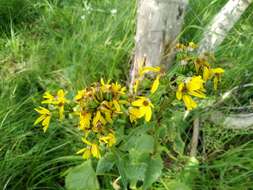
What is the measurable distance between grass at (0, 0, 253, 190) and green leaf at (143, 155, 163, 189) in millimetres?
234

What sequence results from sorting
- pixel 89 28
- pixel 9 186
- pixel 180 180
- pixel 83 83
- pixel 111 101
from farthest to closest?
pixel 89 28, pixel 83 83, pixel 9 186, pixel 180 180, pixel 111 101

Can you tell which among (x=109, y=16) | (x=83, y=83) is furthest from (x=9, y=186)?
(x=109, y=16)

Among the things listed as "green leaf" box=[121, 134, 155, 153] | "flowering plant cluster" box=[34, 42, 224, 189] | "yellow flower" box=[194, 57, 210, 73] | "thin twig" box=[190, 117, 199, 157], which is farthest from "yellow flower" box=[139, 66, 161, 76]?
"thin twig" box=[190, 117, 199, 157]

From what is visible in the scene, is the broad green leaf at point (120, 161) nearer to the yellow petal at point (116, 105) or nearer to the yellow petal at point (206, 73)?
the yellow petal at point (116, 105)

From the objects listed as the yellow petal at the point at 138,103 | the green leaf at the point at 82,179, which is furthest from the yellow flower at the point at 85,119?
the green leaf at the point at 82,179

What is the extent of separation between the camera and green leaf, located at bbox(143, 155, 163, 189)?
5.24ft

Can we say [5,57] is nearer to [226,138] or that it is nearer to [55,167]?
[55,167]

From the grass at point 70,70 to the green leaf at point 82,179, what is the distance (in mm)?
193

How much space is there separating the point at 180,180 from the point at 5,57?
4.31ft

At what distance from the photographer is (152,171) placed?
161 cm

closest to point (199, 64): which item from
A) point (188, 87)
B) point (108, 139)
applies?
point (188, 87)

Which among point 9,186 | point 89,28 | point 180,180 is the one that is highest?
point 89,28

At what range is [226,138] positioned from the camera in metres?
2.16

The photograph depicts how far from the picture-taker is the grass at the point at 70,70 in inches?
80.2
